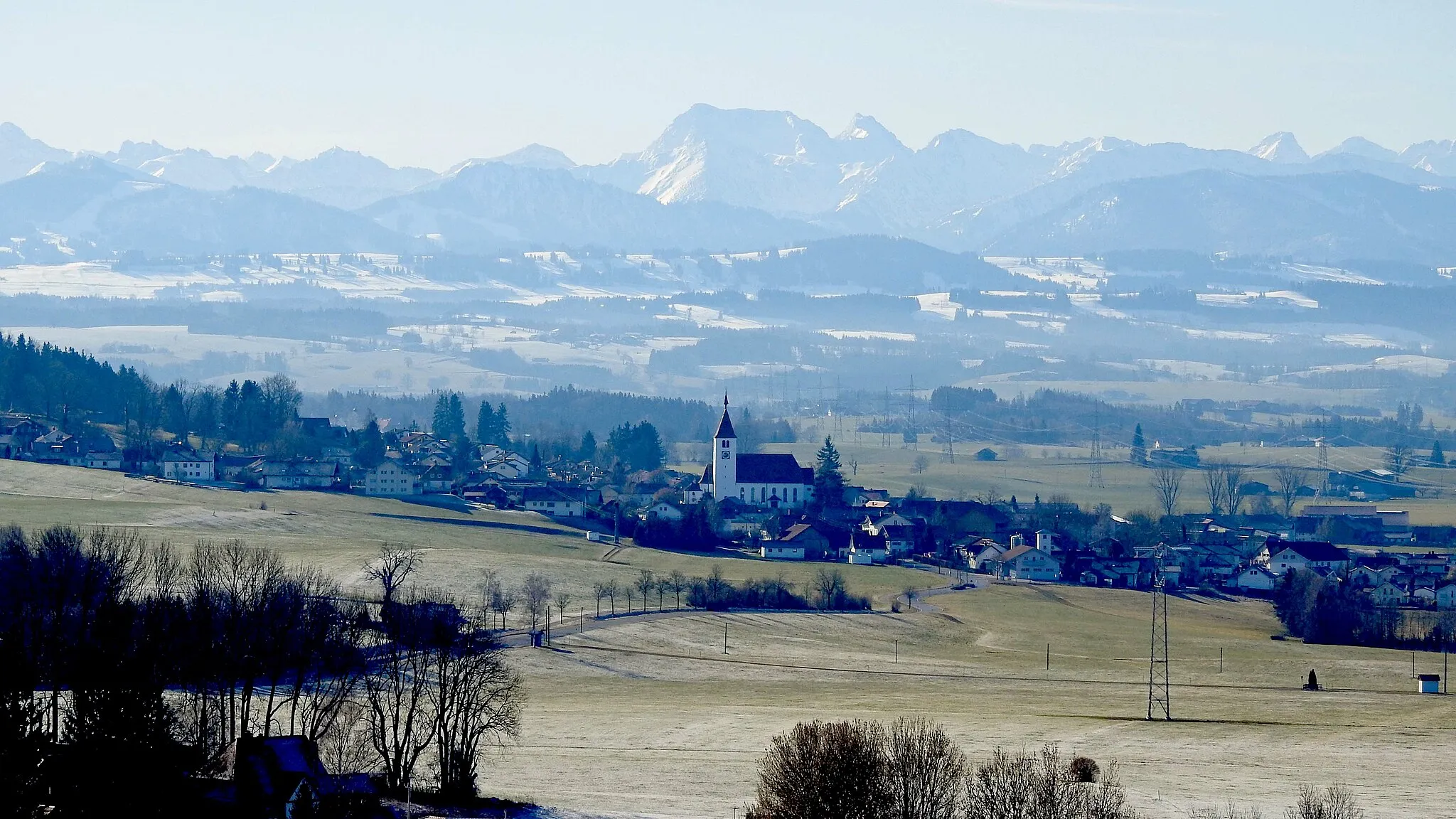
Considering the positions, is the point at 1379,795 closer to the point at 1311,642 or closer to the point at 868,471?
the point at 1311,642

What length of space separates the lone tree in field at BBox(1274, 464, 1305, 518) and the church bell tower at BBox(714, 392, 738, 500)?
35077mm

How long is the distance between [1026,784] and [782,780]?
4.27 metres

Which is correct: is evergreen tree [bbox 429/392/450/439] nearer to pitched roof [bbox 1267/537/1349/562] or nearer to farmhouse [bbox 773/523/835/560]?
farmhouse [bbox 773/523/835/560]

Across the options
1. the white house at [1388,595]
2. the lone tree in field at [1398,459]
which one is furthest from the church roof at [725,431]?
the lone tree in field at [1398,459]

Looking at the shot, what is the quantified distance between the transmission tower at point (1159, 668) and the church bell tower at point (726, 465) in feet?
119

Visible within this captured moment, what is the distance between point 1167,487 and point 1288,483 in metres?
10.2

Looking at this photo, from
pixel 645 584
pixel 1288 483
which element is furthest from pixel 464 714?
pixel 1288 483

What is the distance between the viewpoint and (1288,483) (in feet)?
460

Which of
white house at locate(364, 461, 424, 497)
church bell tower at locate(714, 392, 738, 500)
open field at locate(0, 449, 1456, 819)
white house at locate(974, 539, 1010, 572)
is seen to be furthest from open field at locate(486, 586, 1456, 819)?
white house at locate(364, 461, 424, 497)

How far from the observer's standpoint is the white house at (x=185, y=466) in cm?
11294

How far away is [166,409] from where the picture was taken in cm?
13038

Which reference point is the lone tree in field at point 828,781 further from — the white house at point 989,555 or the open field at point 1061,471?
the open field at point 1061,471

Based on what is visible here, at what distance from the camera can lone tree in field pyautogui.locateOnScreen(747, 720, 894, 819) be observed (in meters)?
35.2

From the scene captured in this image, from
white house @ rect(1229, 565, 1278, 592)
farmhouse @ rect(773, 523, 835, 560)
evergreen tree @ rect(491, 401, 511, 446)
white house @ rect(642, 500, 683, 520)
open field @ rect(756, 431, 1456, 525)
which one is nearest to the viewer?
white house @ rect(1229, 565, 1278, 592)
